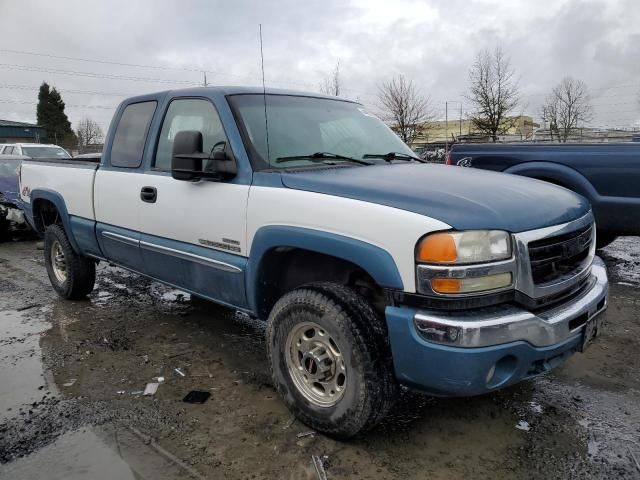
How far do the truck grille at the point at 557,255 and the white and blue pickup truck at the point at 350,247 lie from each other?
0.04ft

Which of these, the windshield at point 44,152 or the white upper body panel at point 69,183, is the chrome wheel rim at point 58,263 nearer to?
the white upper body panel at point 69,183

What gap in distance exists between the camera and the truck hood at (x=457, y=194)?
2.41m

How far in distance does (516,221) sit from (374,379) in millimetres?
1010

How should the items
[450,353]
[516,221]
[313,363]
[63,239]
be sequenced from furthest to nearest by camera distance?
1. [63,239]
2. [313,363]
3. [516,221]
4. [450,353]

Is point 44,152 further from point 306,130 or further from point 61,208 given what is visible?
point 306,130

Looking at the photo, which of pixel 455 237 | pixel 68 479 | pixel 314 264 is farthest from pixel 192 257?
pixel 455 237

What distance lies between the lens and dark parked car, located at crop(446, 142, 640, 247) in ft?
17.9

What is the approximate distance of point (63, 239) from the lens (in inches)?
205

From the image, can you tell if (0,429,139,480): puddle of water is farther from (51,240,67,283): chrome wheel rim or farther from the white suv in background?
the white suv in background

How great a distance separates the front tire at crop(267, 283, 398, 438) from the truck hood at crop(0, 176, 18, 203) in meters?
7.78

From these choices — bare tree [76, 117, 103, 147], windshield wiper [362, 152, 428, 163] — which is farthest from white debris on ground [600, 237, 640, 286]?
bare tree [76, 117, 103, 147]

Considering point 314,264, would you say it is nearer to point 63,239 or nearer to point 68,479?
point 68,479

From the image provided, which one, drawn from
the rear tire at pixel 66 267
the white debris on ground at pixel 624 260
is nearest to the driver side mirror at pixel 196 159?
the rear tire at pixel 66 267

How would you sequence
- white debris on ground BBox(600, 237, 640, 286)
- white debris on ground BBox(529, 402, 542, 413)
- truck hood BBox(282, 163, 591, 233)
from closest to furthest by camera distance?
truck hood BBox(282, 163, 591, 233) < white debris on ground BBox(529, 402, 542, 413) < white debris on ground BBox(600, 237, 640, 286)
